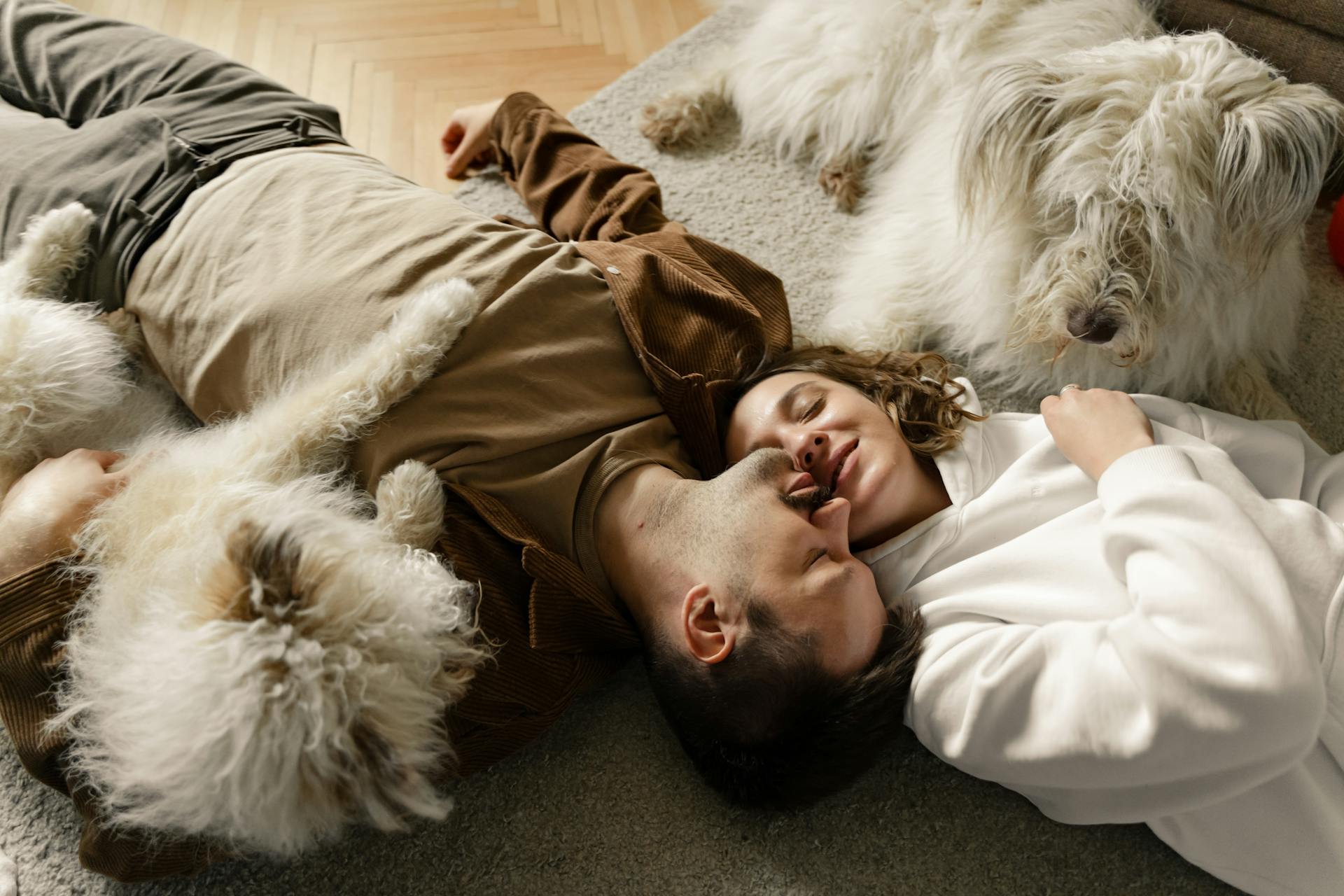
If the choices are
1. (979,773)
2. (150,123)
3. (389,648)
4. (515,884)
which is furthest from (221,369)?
(979,773)

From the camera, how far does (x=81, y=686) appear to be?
36.7 inches

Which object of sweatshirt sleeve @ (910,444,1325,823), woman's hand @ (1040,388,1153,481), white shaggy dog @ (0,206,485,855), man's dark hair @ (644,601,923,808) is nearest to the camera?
white shaggy dog @ (0,206,485,855)

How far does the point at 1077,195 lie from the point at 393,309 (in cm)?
94

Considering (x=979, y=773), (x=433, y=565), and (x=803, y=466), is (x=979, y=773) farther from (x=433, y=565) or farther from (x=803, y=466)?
(x=433, y=565)

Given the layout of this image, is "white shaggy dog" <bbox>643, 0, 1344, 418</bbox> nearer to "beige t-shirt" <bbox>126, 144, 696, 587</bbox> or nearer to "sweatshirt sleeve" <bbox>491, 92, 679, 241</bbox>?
"sweatshirt sleeve" <bbox>491, 92, 679, 241</bbox>

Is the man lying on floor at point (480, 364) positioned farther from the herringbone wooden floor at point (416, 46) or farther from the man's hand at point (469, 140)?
the herringbone wooden floor at point (416, 46)

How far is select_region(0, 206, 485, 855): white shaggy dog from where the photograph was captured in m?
0.79

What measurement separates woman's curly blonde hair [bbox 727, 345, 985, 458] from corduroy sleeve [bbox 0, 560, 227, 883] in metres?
0.91

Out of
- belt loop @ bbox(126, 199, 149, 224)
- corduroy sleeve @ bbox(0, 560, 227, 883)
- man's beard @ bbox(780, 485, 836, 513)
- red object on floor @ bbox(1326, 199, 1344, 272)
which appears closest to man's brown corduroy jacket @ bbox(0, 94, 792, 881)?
corduroy sleeve @ bbox(0, 560, 227, 883)

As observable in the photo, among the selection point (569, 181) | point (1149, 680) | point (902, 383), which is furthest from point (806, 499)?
point (569, 181)

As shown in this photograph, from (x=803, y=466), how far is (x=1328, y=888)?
0.77 m

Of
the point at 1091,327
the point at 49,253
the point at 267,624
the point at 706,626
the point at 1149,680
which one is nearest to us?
the point at 267,624

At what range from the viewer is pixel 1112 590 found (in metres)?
1.09

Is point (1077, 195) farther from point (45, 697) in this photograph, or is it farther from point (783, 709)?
point (45, 697)
